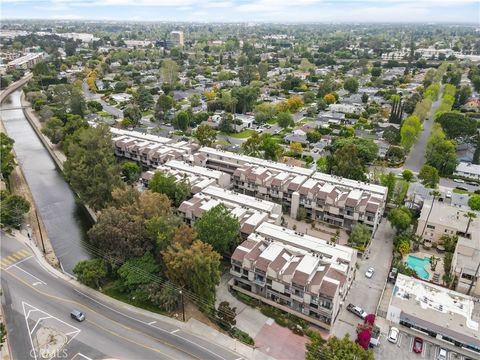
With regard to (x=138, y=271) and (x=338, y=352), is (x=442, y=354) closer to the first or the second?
(x=338, y=352)

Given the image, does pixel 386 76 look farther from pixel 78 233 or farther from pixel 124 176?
pixel 78 233

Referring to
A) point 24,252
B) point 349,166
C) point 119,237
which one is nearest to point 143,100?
point 24,252

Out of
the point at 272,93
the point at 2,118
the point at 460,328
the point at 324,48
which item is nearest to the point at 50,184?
the point at 2,118

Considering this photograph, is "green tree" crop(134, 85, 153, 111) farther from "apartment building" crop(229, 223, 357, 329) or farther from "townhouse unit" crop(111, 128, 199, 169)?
"apartment building" crop(229, 223, 357, 329)

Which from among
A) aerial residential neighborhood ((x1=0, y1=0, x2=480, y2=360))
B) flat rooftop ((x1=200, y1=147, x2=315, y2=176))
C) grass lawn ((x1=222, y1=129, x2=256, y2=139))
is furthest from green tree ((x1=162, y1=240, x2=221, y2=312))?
grass lawn ((x1=222, y1=129, x2=256, y2=139))

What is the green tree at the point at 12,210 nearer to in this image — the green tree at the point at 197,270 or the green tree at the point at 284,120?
the green tree at the point at 197,270

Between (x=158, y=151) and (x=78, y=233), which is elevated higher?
(x=158, y=151)
